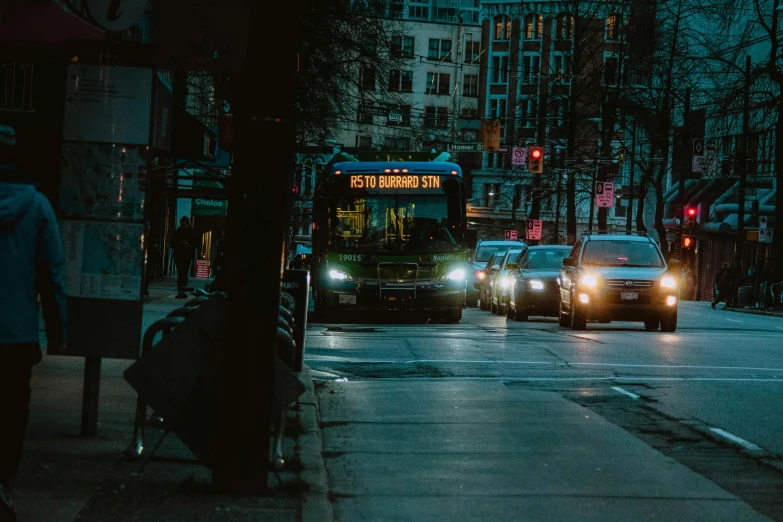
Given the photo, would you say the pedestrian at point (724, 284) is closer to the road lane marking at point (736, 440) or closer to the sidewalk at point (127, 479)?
the road lane marking at point (736, 440)

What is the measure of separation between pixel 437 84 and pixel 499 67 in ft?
28.6

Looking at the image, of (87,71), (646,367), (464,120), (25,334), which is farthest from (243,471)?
(464,120)

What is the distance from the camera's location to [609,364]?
17.2 m

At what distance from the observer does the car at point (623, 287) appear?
2589cm

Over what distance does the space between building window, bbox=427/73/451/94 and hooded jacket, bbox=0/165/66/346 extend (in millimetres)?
115786

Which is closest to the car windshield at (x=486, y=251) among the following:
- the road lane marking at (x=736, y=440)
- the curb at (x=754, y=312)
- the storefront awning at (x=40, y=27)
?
the curb at (x=754, y=312)

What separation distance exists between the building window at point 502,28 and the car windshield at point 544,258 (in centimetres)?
8220

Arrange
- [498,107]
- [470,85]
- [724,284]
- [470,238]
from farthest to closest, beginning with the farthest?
[470,85]
[498,107]
[724,284]
[470,238]

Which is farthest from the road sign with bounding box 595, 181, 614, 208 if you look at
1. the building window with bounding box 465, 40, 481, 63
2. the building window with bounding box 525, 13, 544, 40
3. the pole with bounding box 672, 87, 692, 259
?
the building window with bounding box 465, 40, 481, 63

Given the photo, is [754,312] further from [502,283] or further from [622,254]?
[622,254]

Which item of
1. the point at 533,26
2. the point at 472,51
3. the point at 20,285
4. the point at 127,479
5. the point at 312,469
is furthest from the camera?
the point at 472,51

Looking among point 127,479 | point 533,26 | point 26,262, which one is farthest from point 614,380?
point 533,26

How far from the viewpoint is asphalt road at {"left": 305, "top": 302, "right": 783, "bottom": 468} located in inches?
483

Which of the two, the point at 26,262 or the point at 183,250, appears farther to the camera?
the point at 183,250
